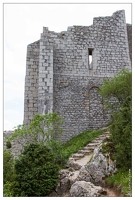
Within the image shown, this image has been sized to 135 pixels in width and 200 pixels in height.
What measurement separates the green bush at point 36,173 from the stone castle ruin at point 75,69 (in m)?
4.59

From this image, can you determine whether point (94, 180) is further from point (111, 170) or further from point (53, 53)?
point (53, 53)

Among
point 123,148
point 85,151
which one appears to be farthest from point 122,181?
point 85,151

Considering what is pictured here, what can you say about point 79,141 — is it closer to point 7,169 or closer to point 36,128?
point 36,128

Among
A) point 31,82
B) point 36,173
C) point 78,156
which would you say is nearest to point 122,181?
point 36,173

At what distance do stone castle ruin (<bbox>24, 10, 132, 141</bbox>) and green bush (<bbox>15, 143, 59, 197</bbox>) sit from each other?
15.1 feet

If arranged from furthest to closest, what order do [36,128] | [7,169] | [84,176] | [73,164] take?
1. [36,128]
2. [73,164]
3. [7,169]
4. [84,176]

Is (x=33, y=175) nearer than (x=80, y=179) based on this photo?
Yes

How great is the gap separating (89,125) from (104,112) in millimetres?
1230

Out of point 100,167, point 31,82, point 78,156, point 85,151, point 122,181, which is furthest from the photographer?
point 31,82

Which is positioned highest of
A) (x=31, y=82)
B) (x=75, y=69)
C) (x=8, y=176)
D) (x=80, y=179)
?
(x=75, y=69)

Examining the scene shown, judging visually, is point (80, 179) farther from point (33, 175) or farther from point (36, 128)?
point (36, 128)

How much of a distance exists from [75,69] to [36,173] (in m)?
7.95

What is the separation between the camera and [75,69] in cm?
1499

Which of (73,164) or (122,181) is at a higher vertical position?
(122,181)
